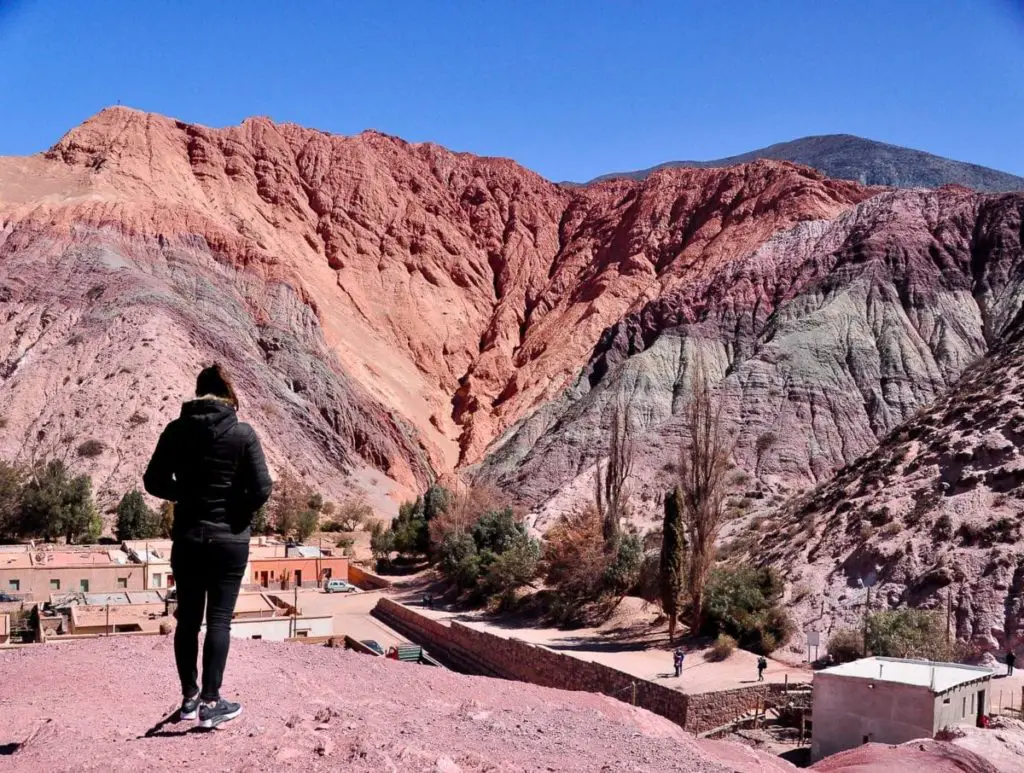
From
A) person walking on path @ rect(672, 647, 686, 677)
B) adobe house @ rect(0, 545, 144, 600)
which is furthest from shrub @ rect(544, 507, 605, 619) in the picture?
adobe house @ rect(0, 545, 144, 600)

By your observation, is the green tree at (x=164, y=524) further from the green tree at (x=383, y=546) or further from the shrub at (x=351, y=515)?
the shrub at (x=351, y=515)

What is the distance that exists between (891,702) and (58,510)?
41.9 metres

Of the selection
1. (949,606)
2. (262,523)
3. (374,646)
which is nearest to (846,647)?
(949,606)

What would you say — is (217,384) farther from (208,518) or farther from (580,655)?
(580,655)

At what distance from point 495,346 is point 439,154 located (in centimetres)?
3720

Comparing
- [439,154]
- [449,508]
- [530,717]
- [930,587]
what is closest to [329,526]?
[449,508]

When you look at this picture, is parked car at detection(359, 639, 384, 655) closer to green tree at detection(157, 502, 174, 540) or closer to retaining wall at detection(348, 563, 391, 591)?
retaining wall at detection(348, 563, 391, 591)

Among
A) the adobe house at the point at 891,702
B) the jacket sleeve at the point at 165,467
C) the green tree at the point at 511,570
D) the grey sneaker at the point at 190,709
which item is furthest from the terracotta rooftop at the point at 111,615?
the jacket sleeve at the point at 165,467

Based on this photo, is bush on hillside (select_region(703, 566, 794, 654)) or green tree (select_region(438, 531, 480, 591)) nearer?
bush on hillside (select_region(703, 566, 794, 654))

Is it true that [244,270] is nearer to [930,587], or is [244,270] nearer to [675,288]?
[675,288]

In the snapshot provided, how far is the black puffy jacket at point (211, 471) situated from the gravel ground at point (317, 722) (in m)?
1.30

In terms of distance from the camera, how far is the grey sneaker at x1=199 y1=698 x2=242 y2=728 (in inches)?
230

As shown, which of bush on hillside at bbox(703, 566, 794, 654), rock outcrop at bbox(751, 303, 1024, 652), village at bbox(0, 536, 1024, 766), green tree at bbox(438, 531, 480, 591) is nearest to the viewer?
village at bbox(0, 536, 1024, 766)

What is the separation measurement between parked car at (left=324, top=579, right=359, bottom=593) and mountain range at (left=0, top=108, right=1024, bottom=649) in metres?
14.3
